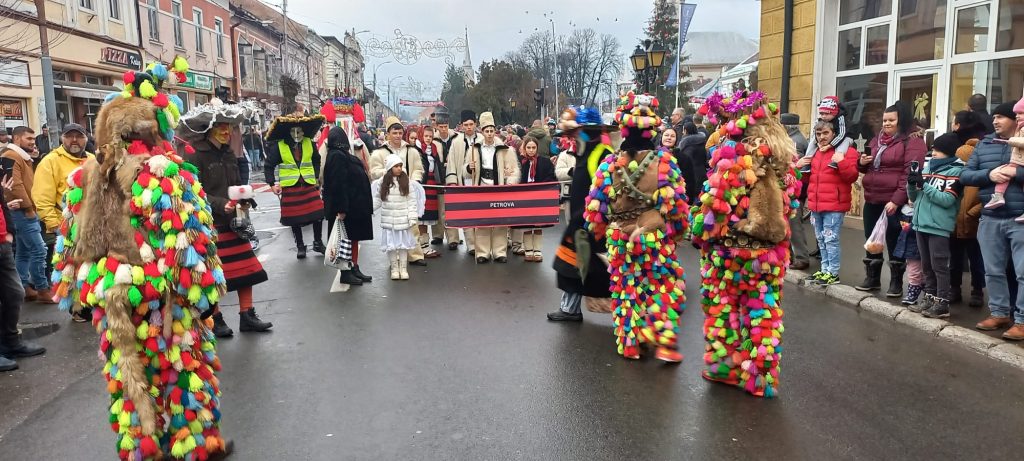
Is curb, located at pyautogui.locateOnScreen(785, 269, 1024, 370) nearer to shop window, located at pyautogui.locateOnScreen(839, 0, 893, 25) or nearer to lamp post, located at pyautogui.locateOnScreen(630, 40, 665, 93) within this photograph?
shop window, located at pyautogui.locateOnScreen(839, 0, 893, 25)

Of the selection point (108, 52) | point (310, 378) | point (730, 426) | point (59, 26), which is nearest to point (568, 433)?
point (730, 426)

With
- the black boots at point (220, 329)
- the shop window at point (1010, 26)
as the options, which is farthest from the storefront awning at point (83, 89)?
the shop window at point (1010, 26)

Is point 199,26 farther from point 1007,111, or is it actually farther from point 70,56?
point 1007,111

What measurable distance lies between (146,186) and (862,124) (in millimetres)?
11317

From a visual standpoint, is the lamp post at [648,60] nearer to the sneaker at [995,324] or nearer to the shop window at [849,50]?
the shop window at [849,50]

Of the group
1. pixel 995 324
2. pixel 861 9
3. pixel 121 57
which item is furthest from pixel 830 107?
pixel 121 57

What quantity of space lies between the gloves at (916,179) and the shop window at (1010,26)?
461cm

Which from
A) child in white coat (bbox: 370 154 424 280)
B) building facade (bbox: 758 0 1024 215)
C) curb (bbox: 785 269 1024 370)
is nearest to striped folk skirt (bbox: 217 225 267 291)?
child in white coat (bbox: 370 154 424 280)

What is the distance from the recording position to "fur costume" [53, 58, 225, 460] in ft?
10.5

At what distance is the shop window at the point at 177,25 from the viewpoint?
1075 inches

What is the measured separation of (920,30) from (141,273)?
1117 centimetres

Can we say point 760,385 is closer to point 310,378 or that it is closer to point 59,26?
point 310,378

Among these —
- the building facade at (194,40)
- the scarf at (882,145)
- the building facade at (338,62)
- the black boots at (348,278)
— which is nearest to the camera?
the scarf at (882,145)

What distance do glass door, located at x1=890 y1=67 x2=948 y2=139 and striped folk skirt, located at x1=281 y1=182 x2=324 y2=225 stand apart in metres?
8.97
